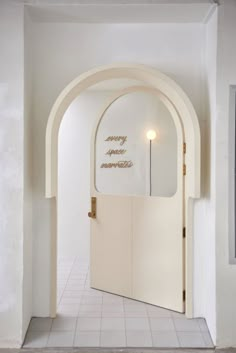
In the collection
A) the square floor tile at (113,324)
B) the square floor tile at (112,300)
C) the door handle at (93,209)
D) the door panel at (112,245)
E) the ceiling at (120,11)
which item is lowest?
the square floor tile at (112,300)

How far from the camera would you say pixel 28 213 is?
3.00 metres

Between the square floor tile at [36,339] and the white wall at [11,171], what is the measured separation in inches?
3.7

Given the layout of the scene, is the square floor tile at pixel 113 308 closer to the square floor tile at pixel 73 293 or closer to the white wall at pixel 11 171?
the square floor tile at pixel 73 293

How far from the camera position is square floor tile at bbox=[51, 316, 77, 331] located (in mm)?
3010

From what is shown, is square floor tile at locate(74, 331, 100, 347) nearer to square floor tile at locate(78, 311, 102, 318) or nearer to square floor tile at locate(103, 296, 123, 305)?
square floor tile at locate(78, 311, 102, 318)

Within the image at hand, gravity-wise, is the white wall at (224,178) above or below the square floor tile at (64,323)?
above

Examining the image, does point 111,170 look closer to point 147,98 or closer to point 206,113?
point 147,98

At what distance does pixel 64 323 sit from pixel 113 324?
0.44m

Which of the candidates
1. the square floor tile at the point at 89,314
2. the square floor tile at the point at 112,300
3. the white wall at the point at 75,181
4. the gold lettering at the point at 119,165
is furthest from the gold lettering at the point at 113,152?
the square floor tile at the point at 89,314

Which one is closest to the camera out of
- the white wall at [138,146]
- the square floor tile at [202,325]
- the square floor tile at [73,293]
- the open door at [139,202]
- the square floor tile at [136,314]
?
the square floor tile at [202,325]

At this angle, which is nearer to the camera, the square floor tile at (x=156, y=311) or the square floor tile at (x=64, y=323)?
the square floor tile at (x=64, y=323)

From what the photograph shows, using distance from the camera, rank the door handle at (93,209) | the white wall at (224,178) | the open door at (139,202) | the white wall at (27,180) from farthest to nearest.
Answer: the door handle at (93,209)
the open door at (139,202)
the white wall at (27,180)
the white wall at (224,178)

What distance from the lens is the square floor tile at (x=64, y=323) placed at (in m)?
3.01

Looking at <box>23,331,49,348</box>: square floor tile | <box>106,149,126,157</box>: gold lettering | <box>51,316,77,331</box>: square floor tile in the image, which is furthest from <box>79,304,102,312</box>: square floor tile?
<box>106,149,126,157</box>: gold lettering
